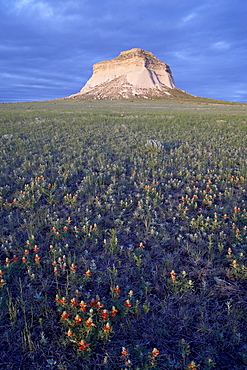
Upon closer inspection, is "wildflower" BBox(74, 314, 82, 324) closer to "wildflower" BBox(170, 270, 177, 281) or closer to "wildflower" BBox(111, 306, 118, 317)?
"wildflower" BBox(111, 306, 118, 317)

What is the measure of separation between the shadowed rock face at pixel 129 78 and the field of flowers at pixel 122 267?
123 meters

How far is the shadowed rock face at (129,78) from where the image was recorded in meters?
133

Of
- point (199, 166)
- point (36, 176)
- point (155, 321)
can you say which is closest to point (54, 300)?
point (155, 321)

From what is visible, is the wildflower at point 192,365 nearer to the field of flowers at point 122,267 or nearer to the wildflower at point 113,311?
the field of flowers at point 122,267

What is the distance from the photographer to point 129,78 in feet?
477

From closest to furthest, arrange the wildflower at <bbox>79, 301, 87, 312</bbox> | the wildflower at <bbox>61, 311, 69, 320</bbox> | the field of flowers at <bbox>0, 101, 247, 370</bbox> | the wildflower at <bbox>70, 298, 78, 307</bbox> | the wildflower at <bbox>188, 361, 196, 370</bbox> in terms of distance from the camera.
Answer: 1. the wildflower at <bbox>188, 361, 196, 370</bbox>
2. the field of flowers at <bbox>0, 101, 247, 370</bbox>
3. the wildflower at <bbox>61, 311, 69, 320</bbox>
4. the wildflower at <bbox>79, 301, 87, 312</bbox>
5. the wildflower at <bbox>70, 298, 78, 307</bbox>

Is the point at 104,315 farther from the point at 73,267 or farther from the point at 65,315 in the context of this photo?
the point at 73,267

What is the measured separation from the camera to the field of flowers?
3.17m

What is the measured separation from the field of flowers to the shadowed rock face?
12350 cm

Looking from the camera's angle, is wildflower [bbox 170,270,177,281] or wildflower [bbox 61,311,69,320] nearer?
wildflower [bbox 61,311,69,320]

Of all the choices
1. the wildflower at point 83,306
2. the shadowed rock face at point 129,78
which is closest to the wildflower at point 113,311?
the wildflower at point 83,306

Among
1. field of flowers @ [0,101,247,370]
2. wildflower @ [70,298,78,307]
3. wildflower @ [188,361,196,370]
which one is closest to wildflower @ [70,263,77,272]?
field of flowers @ [0,101,247,370]

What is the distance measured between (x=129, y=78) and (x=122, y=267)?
156 meters

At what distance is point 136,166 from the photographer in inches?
374
